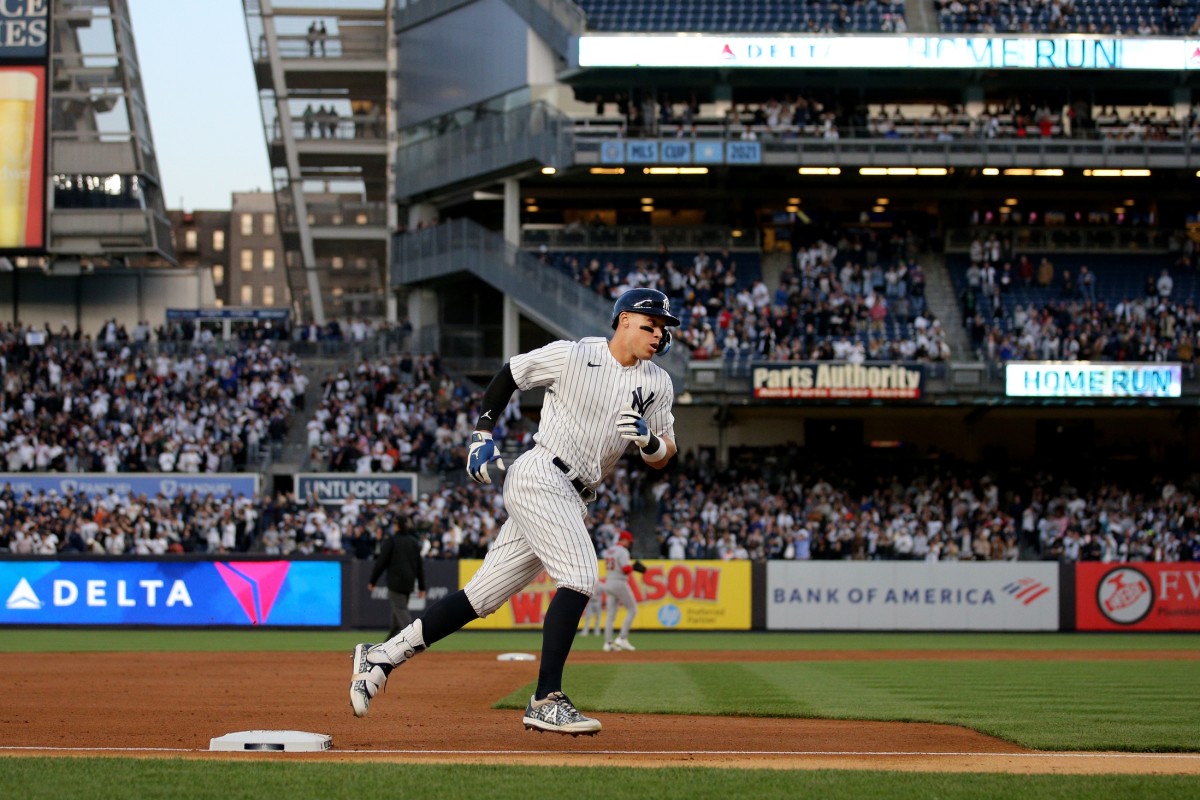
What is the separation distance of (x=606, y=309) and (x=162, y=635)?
47.9 feet

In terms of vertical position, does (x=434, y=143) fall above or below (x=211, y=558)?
above

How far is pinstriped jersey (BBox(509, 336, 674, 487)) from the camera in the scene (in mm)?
8008

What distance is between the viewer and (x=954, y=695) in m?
12.3

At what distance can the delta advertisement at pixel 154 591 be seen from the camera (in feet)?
85.9

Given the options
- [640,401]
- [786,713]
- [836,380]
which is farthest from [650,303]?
[836,380]

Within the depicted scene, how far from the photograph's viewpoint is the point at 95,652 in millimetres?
20312

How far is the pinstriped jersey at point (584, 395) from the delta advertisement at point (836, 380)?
88.0ft

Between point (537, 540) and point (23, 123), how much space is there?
1495 inches

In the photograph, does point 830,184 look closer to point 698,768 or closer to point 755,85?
point 755,85

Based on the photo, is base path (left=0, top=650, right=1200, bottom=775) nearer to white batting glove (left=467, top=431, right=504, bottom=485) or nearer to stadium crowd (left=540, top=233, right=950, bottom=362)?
white batting glove (left=467, top=431, right=504, bottom=485)

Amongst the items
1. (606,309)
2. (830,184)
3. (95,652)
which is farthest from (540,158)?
(95,652)

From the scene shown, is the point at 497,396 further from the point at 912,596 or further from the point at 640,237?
the point at 640,237

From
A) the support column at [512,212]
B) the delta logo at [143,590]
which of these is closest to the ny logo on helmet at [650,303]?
the delta logo at [143,590]

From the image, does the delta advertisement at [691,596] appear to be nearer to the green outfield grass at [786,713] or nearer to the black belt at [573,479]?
the green outfield grass at [786,713]
